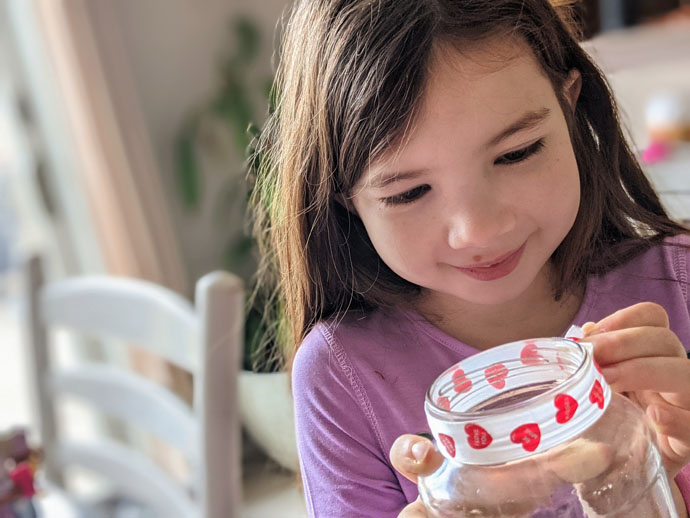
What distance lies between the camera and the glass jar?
0.90 feet

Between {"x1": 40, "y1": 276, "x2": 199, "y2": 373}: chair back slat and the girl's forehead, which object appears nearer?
the girl's forehead

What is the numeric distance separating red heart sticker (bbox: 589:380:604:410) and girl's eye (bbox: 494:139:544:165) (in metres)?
0.09

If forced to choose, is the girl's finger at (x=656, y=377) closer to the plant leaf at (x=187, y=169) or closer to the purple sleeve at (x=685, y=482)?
the purple sleeve at (x=685, y=482)

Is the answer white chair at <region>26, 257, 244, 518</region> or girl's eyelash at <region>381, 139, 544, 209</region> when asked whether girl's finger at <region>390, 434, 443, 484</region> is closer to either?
girl's eyelash at <region>381, 139, 544, 209</region>

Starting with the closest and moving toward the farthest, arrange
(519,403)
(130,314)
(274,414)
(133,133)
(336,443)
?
(519,403) < (336,443) < (274,414) < (130,314) < (133,133)

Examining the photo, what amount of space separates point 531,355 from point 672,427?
0.07 m

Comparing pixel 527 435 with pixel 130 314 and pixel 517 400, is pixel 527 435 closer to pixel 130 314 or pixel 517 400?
pixel 517 400

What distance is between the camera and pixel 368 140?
1.13 ft

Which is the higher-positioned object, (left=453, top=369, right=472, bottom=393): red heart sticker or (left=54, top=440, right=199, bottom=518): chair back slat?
(left=453, top=369, right=472, bottom=393): red heart sticker

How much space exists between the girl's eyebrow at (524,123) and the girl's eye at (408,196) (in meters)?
0.03

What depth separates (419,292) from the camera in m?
0.42

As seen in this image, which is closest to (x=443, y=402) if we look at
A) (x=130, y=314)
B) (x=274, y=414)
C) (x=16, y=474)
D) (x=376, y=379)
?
(x=376, y=379)

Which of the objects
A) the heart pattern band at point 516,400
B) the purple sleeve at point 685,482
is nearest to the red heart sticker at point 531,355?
the heart pattern band at point 516,400

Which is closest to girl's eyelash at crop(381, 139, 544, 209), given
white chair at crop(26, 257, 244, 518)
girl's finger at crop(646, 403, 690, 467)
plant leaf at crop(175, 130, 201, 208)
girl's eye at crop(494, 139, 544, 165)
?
girl's eye at crop(494, 139, 544, 165)
